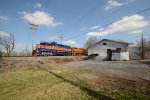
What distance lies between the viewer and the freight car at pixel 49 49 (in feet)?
108

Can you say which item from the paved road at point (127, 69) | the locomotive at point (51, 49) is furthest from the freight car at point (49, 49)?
the paved road at point (127, 69)

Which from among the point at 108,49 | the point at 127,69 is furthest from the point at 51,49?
the point at 127,69

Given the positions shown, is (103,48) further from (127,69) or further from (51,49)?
(127,69)

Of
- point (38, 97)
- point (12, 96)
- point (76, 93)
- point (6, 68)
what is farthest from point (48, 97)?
point (6, 68)

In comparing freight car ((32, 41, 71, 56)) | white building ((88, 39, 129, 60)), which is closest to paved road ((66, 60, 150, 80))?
white building ((88, 39, 129, 60))

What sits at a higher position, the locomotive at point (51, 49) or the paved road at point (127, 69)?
the locomotive at point (51, 49)

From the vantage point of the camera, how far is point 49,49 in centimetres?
3566

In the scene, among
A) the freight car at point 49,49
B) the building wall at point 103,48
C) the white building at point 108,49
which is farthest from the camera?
the building wall at point 103,48

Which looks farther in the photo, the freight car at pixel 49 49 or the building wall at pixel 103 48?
the building wall at pixel 103 48

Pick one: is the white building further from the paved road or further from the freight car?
the paved road

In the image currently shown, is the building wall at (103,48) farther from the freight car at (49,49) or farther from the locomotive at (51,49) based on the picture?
the freight car at (49,49)

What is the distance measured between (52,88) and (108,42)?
32.1 metres

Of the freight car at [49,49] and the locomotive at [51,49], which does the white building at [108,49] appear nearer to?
the locomotive at [51,49]

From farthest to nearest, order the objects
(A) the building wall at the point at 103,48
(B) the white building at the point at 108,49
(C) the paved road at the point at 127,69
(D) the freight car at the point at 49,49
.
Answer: (A) the building wall at the point at 103,48
(B) the white building at the point at 108,49
(D) the freight car at the point at 49,49
(C) the paved road at the point at 127,69
